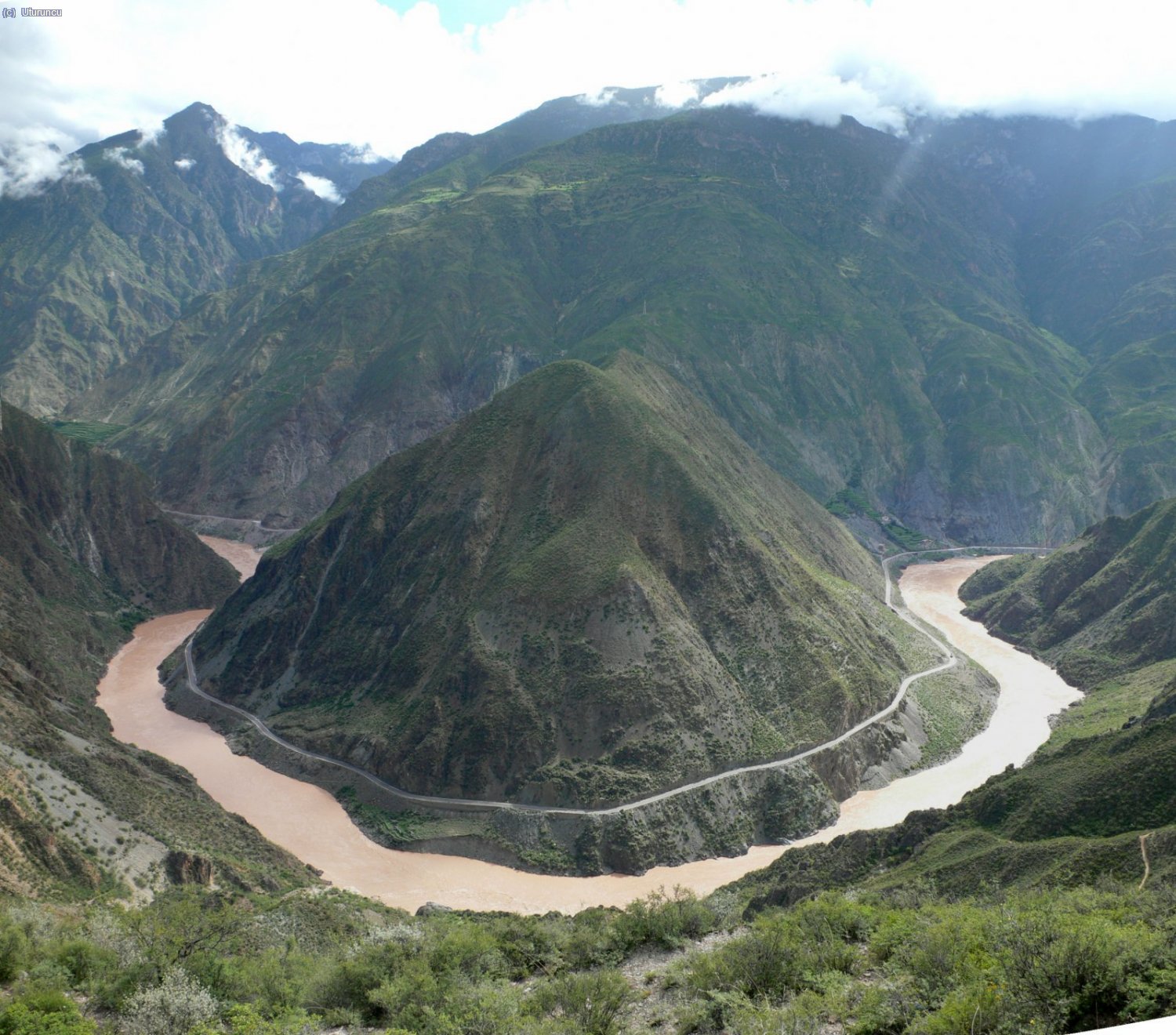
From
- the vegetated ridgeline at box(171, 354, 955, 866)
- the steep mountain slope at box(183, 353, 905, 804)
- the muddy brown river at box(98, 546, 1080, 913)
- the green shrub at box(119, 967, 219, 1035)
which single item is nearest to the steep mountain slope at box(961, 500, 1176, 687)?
the muddy brown river at box(98, 546, 1080, 913)

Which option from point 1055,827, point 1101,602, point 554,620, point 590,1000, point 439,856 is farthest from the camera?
point 1101,602

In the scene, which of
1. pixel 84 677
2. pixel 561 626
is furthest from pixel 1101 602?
pixel 84 677

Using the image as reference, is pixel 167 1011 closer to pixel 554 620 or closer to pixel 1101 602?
pixel 554 620

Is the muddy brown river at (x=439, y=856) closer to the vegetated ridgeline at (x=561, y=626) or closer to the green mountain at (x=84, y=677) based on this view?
the vegetated ridgeline at (x=561, y=626)

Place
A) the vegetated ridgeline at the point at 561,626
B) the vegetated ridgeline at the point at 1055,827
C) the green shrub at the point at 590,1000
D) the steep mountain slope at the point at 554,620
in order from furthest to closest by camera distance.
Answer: the steep mountain slope at the point at 554,620 < the vegetated ridgeline at the point at 561,626 < the vegetated ridgeline at the point at 1055,827 < the green shrub at the point at 590,1000

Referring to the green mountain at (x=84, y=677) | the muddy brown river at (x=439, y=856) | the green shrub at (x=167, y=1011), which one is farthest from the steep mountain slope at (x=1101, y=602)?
the green shrub at (x=167, y=1011)

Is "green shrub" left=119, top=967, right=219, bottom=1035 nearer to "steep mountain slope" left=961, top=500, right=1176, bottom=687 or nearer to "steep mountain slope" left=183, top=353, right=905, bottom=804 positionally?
"steep mountain slope" left=183, top=353, right=905, bottom=804
